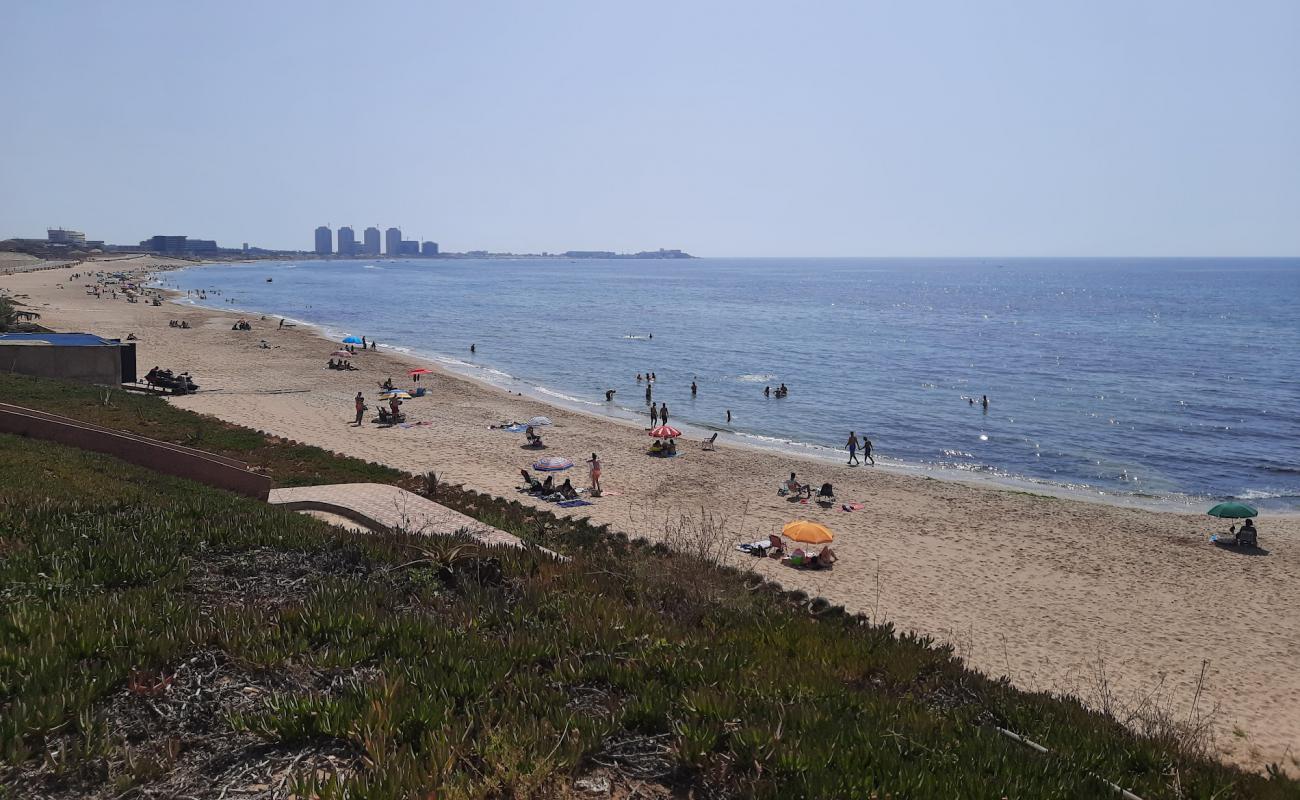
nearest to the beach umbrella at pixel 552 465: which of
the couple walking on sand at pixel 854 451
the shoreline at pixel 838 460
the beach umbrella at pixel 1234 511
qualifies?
the shoreline at pixel 838 460

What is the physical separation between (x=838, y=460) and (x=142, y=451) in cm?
2396

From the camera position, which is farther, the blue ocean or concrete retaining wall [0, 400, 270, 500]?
the blue ocean

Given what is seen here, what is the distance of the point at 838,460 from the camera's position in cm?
3338

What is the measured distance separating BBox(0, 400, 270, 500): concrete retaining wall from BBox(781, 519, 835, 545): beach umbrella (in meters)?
11.6

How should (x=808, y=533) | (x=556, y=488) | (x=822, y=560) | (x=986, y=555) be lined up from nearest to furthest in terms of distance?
1. (x=822, y=560)
2. (x=808, y=533)
3. (x=986, y=555)
4. (x=556, y=488)

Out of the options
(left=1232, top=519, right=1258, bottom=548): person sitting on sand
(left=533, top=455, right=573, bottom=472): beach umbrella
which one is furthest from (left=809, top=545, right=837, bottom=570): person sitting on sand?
(left=1232, top=519, right=1258, bottom=548): person sitting on sand

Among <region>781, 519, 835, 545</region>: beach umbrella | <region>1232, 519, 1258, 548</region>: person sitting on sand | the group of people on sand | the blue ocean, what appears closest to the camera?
<region>781, 519, 835, 545</region>: beach umbrella

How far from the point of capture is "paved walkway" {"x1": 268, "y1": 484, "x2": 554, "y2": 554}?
14.1m

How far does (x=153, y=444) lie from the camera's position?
58.7 feet

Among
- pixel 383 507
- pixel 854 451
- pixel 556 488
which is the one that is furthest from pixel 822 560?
pixel 854 451

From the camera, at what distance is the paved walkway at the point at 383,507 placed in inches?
555

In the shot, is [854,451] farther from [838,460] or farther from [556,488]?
[556,488]

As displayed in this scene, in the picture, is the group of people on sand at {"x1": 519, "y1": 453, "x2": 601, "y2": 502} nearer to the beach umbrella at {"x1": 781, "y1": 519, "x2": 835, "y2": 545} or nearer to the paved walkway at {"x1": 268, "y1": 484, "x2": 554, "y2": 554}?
the paved walkway at {"x1": 268, "y1": 484, "x2": 554, "y2": 554}

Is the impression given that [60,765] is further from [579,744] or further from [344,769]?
[579,744]
